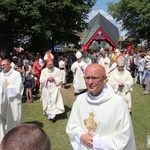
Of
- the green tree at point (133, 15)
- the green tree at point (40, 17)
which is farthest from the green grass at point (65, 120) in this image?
the green tree at point (133, 15)

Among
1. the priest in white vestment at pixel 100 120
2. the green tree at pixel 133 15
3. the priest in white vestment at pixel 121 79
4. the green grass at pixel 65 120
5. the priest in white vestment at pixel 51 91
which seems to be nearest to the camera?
the priest in white vestment at pixel 100 120

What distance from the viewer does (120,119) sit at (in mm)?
3289

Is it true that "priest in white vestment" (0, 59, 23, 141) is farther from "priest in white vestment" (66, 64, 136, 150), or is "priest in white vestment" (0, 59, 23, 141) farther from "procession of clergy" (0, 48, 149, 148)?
"priest in white vestment" (66, 64, 136, 150)

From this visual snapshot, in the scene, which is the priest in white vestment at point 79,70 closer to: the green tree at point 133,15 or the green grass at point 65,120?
the green grass at point 65,120

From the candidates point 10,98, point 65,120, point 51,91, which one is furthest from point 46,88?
point 10,98

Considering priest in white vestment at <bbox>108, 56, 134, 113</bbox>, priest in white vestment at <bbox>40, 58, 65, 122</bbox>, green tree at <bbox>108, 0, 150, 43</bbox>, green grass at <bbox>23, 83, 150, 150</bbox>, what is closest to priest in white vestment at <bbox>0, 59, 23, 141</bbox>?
→ green grass at <bbox>23, 83, 150, 150</bbox>

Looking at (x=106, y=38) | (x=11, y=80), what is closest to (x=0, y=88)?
(x=11, y=80)

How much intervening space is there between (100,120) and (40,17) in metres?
12.3

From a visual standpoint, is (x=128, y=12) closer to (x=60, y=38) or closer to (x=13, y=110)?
(x=60, y=38)

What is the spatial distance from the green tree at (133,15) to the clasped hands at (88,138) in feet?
88.4

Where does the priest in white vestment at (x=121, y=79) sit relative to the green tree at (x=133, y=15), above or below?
below

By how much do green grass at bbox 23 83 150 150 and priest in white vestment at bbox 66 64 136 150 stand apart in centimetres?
254

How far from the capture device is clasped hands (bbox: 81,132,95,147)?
11.2ft

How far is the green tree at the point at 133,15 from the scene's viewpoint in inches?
1168
